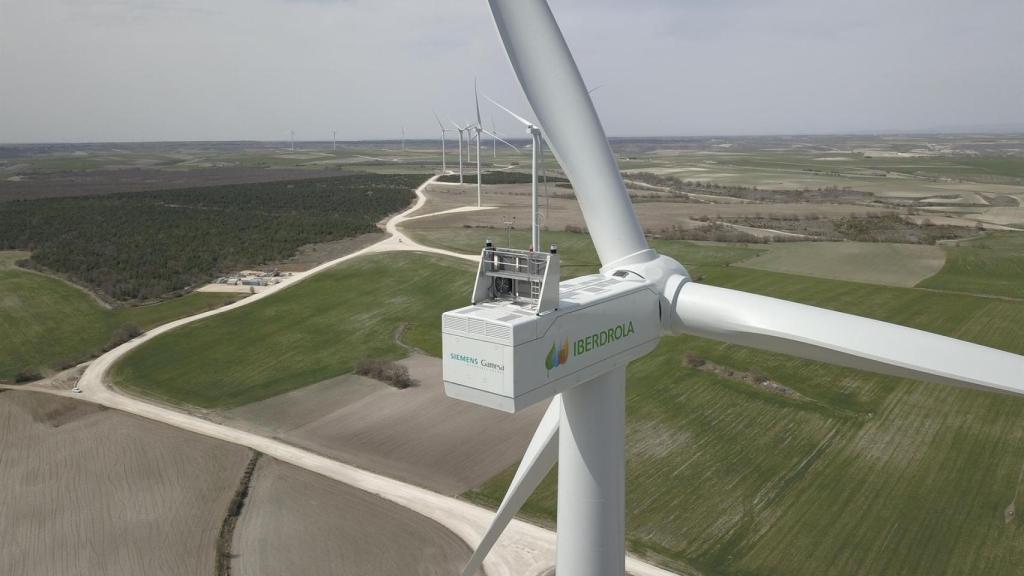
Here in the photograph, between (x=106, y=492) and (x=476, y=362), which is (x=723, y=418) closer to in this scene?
(x=476, y=362)

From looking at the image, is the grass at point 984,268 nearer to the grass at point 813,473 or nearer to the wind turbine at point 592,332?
the grass at point 813,473

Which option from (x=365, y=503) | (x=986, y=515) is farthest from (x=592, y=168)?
(x=986, y=515)

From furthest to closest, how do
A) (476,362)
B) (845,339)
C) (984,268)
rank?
(984,268) → (476,362) → (845,339)

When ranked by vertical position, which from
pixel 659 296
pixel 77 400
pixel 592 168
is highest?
pixel 592 168

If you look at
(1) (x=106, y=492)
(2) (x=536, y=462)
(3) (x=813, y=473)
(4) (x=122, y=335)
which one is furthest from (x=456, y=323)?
(4) (x=122, y=335)

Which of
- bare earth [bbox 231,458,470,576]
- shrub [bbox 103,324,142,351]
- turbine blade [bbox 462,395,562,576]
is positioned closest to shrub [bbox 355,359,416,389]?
bare earth [bbox 231,458,470,576]

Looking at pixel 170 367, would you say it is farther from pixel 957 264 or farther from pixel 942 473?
pixel 957 264

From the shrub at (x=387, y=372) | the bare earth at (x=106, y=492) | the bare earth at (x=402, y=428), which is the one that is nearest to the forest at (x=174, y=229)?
the bare earth at (x=106, y=492)
